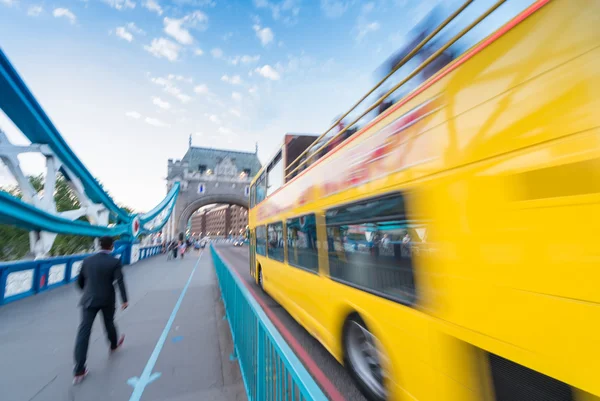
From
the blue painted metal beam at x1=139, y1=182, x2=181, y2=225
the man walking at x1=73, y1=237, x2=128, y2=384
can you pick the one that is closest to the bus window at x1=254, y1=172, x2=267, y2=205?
the man walking at x1=73, y1=237, x2=128, y2=384

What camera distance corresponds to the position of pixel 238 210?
4336 inches

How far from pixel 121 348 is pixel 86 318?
113cm

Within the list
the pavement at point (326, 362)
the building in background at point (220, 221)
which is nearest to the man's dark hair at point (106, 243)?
the pavement at point (326, 362)

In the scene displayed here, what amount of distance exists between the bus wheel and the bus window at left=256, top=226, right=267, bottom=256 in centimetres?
403

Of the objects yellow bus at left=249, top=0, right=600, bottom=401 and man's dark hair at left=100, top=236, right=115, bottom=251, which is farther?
man's dark hair at left=100, top=236, right=115, bottom=251

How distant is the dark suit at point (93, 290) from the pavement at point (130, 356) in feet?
1.45

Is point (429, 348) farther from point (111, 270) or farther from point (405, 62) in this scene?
point (111, 270)

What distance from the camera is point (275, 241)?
Answer: 5.81 meters

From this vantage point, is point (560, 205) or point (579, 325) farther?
point (560, 205)

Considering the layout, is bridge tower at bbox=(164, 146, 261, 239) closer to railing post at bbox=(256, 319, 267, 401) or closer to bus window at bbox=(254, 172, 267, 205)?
bus window at bbox=(254, 172, 267, 205)

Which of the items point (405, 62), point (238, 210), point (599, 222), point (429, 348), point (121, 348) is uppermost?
point (238, 210)

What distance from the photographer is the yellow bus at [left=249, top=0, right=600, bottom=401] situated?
1.17m

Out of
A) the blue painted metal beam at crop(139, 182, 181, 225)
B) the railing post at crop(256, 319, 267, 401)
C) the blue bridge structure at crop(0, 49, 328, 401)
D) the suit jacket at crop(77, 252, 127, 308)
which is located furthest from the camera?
the blue painted metal beam at crop(139, 182, 181, 225)

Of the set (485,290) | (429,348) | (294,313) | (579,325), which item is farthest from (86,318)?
(579,325)
